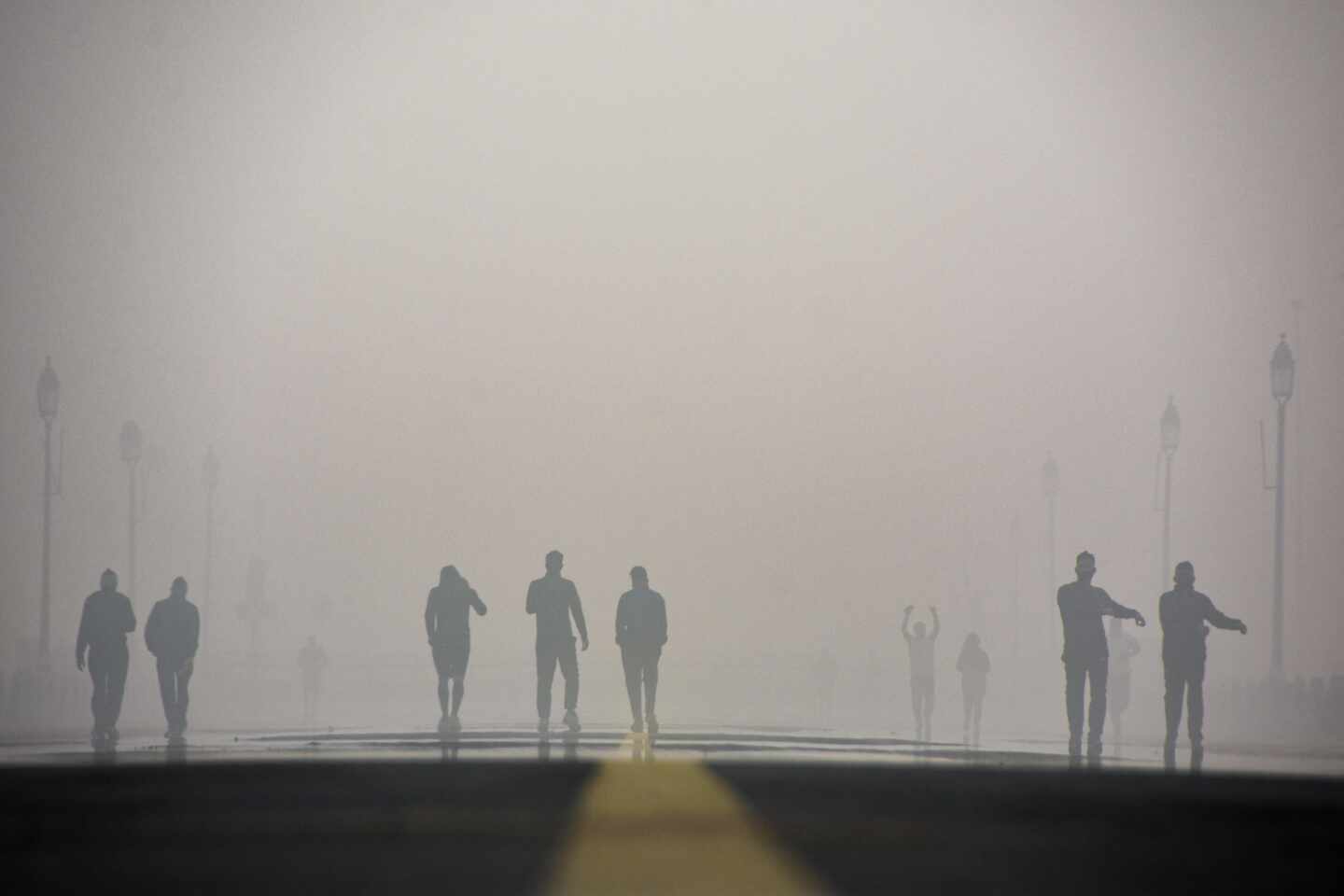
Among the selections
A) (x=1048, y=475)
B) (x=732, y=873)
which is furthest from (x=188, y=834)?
(x=1048, y=475)

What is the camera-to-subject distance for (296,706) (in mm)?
49062

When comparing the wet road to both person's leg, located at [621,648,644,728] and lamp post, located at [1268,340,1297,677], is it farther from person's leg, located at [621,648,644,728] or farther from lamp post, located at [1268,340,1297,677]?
lamp post, located at [1268,340,1297,677]

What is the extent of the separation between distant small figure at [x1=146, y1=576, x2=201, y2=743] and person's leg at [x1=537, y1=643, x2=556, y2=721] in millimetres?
3831

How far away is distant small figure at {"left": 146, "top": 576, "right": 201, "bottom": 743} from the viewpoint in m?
29.2

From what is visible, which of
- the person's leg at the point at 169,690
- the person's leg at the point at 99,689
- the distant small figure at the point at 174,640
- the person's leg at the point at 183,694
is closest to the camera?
the person's leg at the point at 183,694

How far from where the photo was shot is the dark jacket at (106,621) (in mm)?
29359

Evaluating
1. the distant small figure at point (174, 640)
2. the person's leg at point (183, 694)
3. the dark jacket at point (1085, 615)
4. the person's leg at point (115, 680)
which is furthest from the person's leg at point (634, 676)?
the person's leg at point (115, 680)

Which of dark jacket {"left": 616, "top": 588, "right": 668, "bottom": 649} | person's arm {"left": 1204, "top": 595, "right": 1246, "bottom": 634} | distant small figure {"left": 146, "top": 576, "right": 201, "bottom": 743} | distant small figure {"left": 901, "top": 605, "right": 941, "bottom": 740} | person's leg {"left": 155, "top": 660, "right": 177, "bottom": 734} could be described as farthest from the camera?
distant small figure {"left": 901, "top": 605, "right": 941, "bottom": 740}

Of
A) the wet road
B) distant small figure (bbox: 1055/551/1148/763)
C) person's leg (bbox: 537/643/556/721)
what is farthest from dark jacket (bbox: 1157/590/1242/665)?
person's leg (bbox: 537/643/556/721)

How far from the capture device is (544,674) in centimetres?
2928

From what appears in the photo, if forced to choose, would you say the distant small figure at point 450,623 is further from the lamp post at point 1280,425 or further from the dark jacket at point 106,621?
the lamp post at point 1280,425

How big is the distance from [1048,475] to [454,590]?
62.5 m

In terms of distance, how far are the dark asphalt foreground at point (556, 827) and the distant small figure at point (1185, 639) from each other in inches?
256

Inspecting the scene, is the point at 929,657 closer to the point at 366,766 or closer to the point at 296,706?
the point at 296,706
